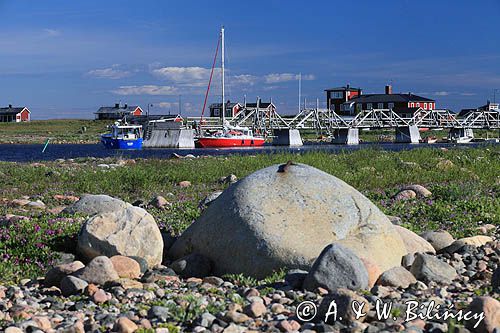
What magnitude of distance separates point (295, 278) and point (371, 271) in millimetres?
946

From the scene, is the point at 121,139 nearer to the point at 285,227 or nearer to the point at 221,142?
the point at 221,142

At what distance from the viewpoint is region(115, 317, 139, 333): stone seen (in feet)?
21.5

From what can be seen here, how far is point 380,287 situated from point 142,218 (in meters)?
3.95

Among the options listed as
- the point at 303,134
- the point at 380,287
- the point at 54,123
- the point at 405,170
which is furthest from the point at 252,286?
the point at 54,123

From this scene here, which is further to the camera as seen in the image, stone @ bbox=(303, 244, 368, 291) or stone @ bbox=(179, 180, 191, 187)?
stone @ bbox=(179, 180, 191, 187)

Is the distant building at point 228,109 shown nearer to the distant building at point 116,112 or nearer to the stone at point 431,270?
the distant building at point 116,112

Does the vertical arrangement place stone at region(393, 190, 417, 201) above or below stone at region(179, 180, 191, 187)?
above

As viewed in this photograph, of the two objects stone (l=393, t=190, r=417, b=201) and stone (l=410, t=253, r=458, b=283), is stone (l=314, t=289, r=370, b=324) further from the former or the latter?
stone (l=393, t=190, r=417, b=201)

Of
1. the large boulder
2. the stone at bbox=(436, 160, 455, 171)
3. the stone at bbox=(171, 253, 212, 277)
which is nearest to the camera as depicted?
the large boulder

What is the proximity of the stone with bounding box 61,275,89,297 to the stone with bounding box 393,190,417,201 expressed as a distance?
33.5 feet

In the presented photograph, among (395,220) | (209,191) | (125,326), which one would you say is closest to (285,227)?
(125,326)

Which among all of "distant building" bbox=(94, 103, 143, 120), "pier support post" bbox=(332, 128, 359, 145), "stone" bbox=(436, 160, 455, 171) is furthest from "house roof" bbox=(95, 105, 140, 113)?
"stone" bbox=(436, 160, 455, 171)

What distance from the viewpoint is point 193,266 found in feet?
32.0

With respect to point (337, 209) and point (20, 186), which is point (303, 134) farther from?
point (337, 209)
